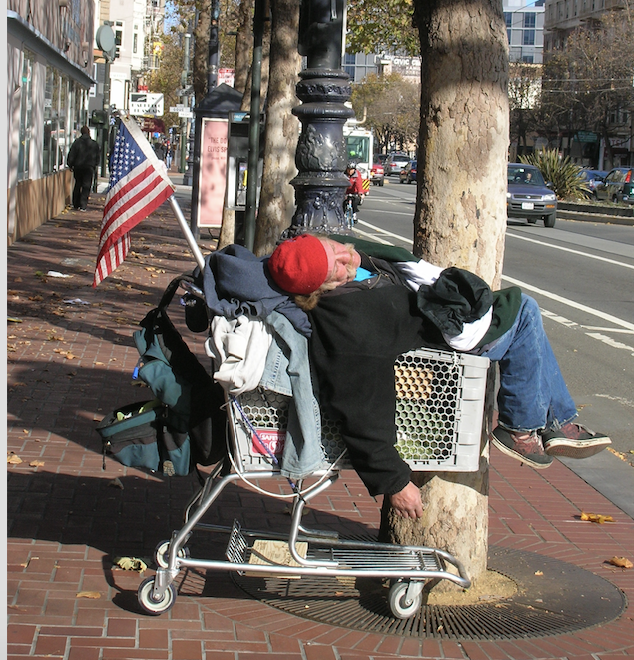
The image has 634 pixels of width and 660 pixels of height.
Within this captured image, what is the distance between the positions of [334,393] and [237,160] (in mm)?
14191

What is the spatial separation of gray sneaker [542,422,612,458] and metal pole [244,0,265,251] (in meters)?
7.22

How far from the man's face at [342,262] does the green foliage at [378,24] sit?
2287 cm

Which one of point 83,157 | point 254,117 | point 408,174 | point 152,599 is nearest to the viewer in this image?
point 152,599

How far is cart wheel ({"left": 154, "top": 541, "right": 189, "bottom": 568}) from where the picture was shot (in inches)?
151

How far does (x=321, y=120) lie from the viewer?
5.98 meters

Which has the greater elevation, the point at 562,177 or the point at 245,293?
the point at 562,177

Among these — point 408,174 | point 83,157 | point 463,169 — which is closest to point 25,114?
point 83,157

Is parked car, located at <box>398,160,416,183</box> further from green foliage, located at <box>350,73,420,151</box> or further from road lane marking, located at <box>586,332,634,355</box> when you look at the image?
road lane marking, located at <box>586,332,634,355</box>

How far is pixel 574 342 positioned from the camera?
35.3 ft

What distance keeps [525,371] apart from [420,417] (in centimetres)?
45

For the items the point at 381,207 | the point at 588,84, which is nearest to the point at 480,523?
the point at 381,207

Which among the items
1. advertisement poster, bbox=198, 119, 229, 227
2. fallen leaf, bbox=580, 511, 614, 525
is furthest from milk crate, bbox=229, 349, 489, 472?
advertisement poster, bbox=198, 119, 229, 227

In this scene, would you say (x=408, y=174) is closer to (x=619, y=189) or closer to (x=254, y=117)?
(x=619, y=189)

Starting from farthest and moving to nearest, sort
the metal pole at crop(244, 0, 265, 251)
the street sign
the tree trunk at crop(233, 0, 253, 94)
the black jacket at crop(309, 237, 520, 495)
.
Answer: the street sign → the tree trunk at crop(233, 0, 253, 94) → the metal pole at crop(244, 0, 265, 251) → the black jacket at crop(309, 237, 520, 495)
